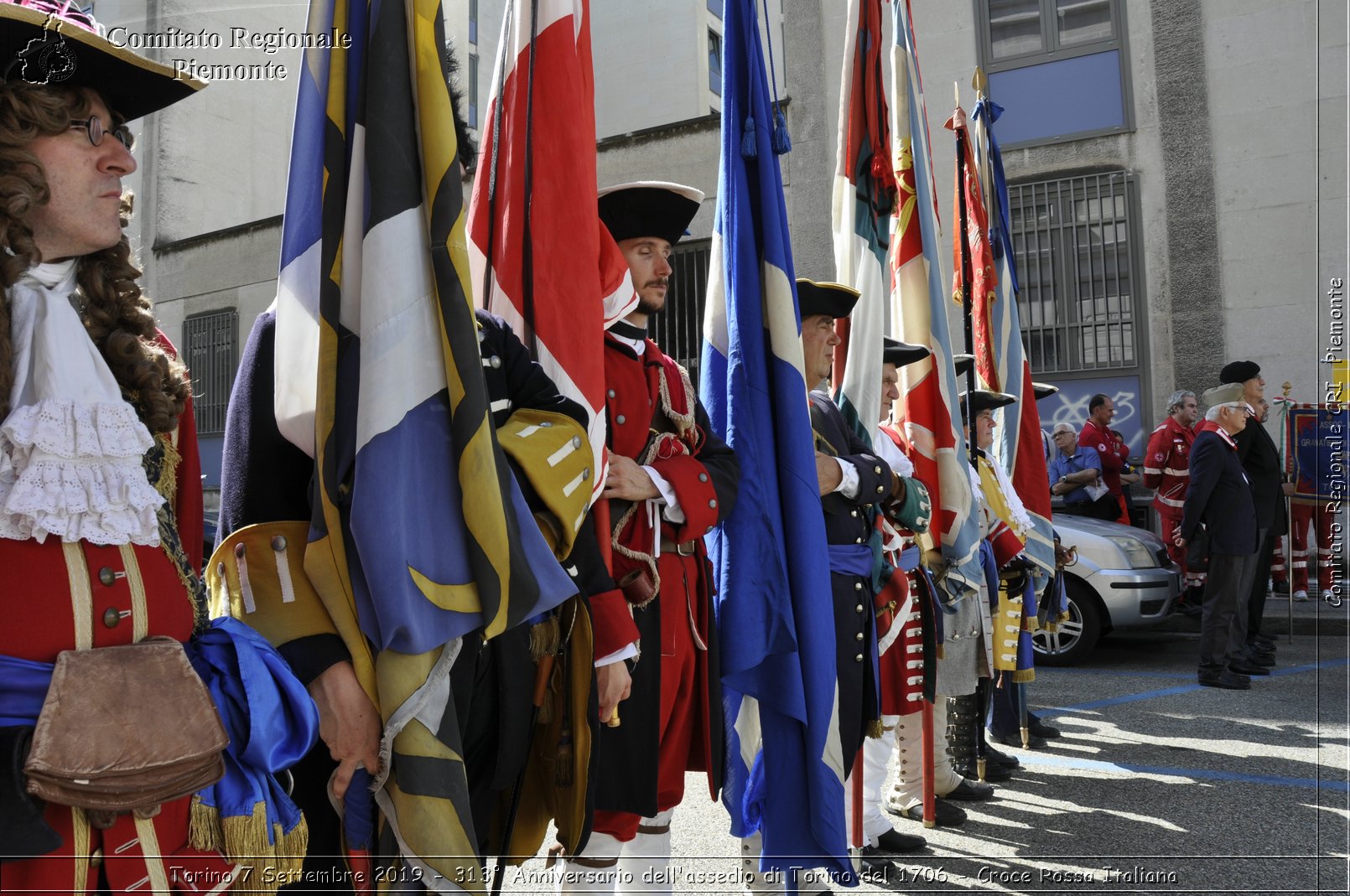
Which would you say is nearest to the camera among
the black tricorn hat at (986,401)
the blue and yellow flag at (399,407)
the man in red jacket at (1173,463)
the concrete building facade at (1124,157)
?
the blue and yellow flag at (399,407)

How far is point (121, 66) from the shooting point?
1822mm

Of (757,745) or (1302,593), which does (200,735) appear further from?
(1302,593)

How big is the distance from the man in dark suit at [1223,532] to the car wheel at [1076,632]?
0.94 m

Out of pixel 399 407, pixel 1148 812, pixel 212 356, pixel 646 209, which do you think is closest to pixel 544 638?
pixel 399 407

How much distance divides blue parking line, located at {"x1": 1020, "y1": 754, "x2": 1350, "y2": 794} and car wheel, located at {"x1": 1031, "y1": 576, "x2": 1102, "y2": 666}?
2914mm

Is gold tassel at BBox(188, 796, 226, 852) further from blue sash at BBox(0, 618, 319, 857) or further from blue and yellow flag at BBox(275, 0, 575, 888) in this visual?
blue and yellow flag at BBox(275, 0, 575, 888)

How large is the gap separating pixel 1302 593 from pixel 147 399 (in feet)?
38.1

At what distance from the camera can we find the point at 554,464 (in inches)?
88.2

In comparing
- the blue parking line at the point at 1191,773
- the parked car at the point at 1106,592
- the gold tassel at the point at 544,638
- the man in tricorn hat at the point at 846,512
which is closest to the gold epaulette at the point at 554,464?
the gold tassel at the point at 544,638

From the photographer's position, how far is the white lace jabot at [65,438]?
1.60m

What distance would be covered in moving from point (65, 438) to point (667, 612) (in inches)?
68.7

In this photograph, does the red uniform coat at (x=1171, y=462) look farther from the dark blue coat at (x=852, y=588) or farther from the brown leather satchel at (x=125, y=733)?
the brown leather satchel at (x=125, y=733)

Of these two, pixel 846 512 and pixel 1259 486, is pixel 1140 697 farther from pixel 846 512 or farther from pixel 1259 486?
pixel 846 512

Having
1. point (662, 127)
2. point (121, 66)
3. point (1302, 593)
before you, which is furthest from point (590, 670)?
point (662, 127)
